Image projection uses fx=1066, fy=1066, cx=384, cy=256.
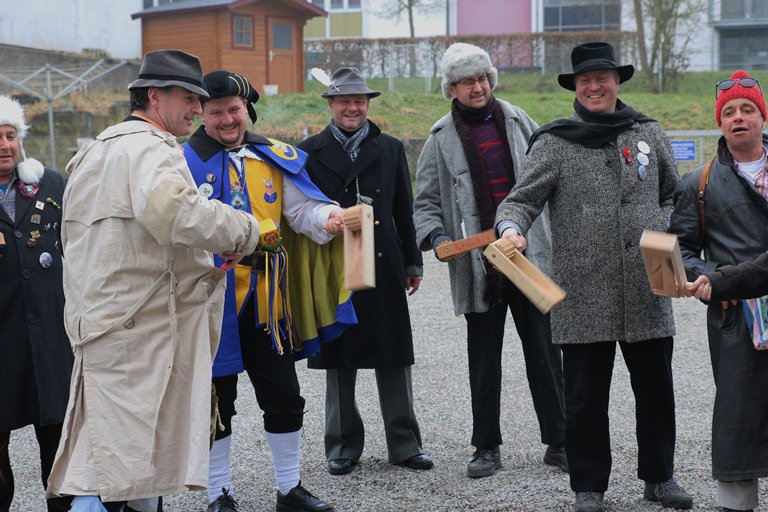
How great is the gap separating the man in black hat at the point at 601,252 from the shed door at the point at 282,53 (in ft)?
80.0

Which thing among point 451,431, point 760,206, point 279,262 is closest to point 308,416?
point 451,431

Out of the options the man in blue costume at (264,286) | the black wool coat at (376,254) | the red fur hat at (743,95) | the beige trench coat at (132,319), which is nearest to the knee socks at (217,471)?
the man in blue costume at (264,286)

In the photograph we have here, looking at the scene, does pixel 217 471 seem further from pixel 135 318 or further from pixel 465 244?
pixel 465 244

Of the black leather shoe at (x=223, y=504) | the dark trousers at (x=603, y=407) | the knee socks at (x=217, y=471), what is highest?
the dark trousers at (x=603, y=407)

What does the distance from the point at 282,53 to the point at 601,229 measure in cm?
2504

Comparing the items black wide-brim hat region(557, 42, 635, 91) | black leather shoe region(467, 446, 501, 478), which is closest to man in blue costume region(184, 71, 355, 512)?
black leather shoe region(467, 446, 501, 478)

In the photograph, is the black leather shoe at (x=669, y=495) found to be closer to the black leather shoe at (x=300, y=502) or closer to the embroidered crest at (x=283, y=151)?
the black leather shoe at (x=300, y=502)

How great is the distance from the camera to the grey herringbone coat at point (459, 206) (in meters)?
5.49

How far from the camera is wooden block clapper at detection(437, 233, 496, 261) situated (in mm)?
4688

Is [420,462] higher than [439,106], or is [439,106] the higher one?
[439,106]

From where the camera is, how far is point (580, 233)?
4711 millimetres

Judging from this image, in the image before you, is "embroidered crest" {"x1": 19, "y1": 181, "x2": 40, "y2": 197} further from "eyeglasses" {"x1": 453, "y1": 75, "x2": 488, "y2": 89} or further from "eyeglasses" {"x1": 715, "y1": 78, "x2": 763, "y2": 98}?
"eyeglasses" {"x1": 715, "y1": 78, "x2": 763, "y2": 98}

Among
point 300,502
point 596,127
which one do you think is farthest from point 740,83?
point 300,502

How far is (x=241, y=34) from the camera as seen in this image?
28.0 m
